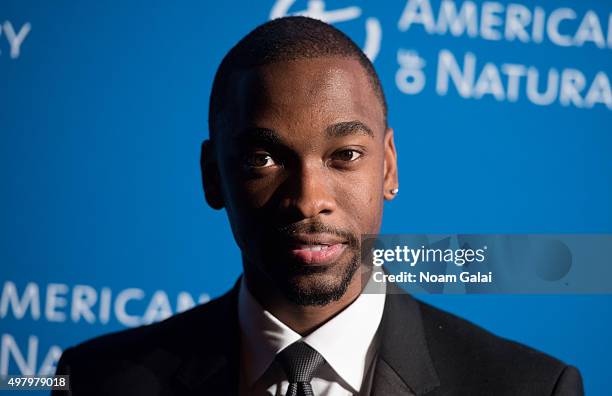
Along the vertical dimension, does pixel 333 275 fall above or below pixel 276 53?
below

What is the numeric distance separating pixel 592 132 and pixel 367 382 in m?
1.05

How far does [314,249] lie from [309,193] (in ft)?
0.29

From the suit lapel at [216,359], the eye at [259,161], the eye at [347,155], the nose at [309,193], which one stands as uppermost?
the eye at [347,155]

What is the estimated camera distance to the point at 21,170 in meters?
2.07

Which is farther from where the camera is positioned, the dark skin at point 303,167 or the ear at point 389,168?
the ear at point 389,168

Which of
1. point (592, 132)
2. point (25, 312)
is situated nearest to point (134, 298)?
point (25, 312)

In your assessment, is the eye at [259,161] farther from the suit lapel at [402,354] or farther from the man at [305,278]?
the suit lapel at [402,354]

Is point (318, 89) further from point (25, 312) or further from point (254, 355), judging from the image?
point (25, 312)

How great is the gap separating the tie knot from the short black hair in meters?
0.40

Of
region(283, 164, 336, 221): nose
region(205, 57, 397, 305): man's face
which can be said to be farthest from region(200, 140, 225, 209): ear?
region(283, 164, 336, 221): nose

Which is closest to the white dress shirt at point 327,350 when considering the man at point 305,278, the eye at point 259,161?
the man at point 305,278

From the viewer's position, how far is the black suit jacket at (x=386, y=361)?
1277 mm

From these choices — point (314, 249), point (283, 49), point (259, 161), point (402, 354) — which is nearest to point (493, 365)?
point (402, 354)

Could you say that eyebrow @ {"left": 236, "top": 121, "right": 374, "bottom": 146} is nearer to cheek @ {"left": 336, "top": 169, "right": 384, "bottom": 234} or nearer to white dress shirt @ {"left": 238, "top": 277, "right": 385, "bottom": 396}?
cheek @ {"left": 336, "top": 169, "right": 384, "bottom": 234}
